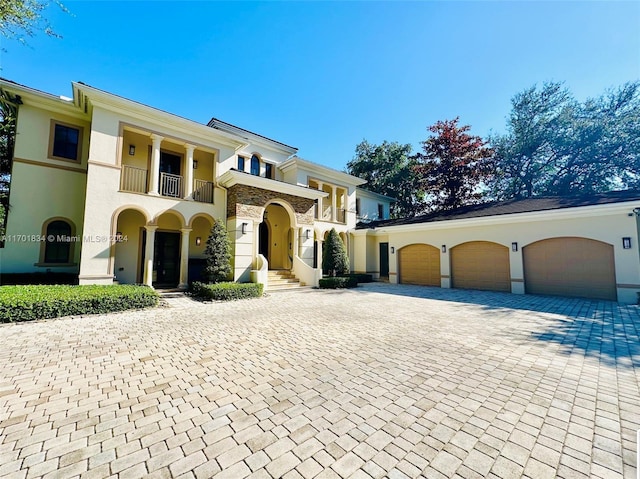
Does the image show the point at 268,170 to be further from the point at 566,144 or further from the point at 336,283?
the point at 566,144

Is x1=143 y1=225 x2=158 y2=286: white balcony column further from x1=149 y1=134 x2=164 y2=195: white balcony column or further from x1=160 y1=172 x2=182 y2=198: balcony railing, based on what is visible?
x1=160 y1=172 x2=182 y2=198: balcony railing

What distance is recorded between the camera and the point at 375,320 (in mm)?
6816

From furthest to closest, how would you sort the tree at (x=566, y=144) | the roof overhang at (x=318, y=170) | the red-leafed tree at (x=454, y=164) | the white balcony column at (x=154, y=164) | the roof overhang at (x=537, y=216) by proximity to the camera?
the red-leafed tree at (x=454, y=164), the tree at (x=566, y=144), the roof overhang at (x=318, y=170), the white balcony column at (x=154, y=164), the roof overhang at (x=537, y=216)

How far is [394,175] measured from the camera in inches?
1029

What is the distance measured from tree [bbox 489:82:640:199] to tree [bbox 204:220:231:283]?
2466 centimetres

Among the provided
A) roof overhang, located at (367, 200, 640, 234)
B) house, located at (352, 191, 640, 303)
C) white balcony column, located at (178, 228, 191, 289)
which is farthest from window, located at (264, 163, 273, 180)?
roof overhang, located at (367, 200, 640, 234)

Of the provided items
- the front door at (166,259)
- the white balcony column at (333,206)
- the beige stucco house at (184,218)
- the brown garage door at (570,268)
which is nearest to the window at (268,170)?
the beige stucco house at (184,218)

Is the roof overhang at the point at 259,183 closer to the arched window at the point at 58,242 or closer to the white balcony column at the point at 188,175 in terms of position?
the white balcony column at the point at 188,175

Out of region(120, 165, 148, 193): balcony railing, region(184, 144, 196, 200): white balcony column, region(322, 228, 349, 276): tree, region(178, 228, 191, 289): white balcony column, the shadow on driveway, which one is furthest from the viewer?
region(322, 228, 349, 276): tree

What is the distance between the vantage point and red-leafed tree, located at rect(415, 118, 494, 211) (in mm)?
22391

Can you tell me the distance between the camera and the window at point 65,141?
1055 cm

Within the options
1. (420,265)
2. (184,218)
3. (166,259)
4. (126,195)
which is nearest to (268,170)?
(184,218)

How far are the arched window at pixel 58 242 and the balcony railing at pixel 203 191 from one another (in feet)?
17.0

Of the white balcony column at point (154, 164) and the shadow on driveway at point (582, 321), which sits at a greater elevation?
the white balcony column at point (154, 164)
